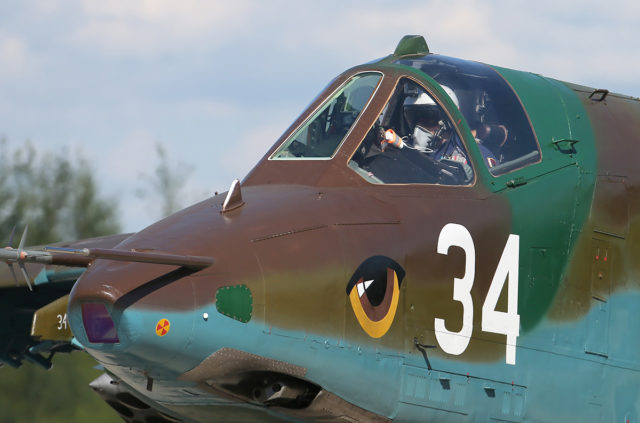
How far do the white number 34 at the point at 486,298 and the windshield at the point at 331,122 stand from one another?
109cm

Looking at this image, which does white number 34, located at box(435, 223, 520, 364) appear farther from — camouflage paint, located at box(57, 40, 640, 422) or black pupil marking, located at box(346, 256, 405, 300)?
black pupil marking, located at box(346, 256, 405, 300)

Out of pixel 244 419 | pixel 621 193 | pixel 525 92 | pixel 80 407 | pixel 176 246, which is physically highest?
pixel 525 92

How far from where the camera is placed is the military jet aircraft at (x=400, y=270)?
21.5 ft

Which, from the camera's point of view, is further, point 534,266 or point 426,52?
point 426,52

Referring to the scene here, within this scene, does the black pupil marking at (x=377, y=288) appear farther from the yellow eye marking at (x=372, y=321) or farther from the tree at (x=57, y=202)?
the tree at (x=57, y=202)

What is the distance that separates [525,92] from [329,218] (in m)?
2.41

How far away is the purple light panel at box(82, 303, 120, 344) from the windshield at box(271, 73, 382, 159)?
7.25ft

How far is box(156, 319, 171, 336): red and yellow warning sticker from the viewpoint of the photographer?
6332 mm

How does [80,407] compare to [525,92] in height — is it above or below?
below

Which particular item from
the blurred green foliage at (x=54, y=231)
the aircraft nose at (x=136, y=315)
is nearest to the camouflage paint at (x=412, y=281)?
the aircraft nose at (x=136, y=315)

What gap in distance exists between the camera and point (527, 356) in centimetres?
792

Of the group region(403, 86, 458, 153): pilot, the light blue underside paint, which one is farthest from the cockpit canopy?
the light blue underside paint

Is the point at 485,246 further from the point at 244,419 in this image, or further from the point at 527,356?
the point at 244,419

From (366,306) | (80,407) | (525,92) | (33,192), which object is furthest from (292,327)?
(33,192)
